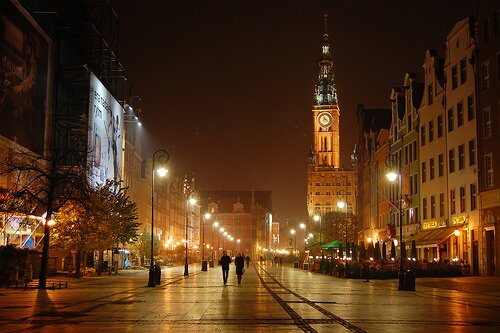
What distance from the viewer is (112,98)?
7594 centimetres

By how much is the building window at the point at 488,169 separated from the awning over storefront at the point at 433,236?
6203 millimetres

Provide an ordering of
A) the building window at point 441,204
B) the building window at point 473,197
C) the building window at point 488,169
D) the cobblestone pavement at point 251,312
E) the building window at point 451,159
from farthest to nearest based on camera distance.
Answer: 1. the building window at point 441,204
2. the building window at point 451,159
3. the building window at point 473,197
4. the building window at point 488,169
5. the cobblestone pavement at point 251,312

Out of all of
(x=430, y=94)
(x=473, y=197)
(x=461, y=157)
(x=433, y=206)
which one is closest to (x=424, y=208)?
(x=433, y=206)

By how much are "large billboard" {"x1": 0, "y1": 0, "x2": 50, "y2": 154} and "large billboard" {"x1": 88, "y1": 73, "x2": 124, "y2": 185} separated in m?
7.48

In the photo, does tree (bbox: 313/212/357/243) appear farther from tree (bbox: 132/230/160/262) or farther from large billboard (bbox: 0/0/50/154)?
large billboard (bbox: 0/0/50/154)

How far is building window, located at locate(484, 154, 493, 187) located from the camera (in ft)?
155

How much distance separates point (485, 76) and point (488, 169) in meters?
5.91

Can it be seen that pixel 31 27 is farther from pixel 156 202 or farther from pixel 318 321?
pixel 156 202

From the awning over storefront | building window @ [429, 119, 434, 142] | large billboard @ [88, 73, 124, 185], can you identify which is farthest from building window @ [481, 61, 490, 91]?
large billboard @ [88, 73, 124, 185]

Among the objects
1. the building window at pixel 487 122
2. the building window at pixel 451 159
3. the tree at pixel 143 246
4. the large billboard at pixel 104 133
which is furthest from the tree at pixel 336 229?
the building window at pixel 487 122

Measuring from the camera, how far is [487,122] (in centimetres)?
4797

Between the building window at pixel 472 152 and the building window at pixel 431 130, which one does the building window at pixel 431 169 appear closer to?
the building window at pixel 431 130

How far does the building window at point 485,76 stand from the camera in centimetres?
4769

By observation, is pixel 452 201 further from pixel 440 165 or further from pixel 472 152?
pixel 472 152
